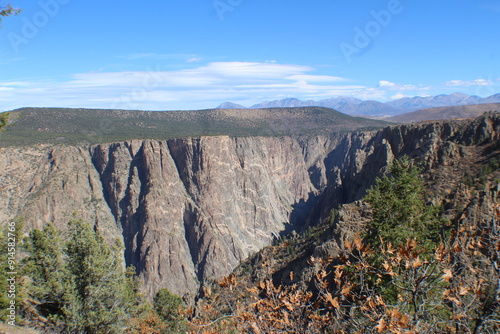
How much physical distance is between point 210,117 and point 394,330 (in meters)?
111

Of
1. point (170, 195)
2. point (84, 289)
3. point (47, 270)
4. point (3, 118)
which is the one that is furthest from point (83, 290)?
point (170, 195)

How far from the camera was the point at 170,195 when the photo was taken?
68.2 meters

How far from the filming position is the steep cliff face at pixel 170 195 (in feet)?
190

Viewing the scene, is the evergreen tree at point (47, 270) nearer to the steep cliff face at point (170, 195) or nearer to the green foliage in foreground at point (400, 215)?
the green foliage in foreground at point (400, 215)

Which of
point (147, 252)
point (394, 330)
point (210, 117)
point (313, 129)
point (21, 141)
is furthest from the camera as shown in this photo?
point (313, 129)

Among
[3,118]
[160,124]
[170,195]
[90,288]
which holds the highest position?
[3,118]

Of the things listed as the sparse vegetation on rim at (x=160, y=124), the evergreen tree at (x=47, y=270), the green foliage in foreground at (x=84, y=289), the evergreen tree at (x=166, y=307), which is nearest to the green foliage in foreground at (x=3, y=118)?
the green foliage in foreground at (x=84, y=289)

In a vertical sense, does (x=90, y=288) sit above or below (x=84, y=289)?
above

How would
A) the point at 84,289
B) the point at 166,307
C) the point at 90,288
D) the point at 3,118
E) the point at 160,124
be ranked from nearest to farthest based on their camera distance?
the point at 3,118, the point at 90,288, the point at 84,289, the point at 166,307, the point at 160,124

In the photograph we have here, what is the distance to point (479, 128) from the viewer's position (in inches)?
1547

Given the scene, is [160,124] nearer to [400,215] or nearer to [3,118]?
[400,215]

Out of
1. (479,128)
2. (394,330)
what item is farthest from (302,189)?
(394,330)

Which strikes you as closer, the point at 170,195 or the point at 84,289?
the point at 84,289

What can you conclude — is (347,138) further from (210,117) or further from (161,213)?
(161,213)
